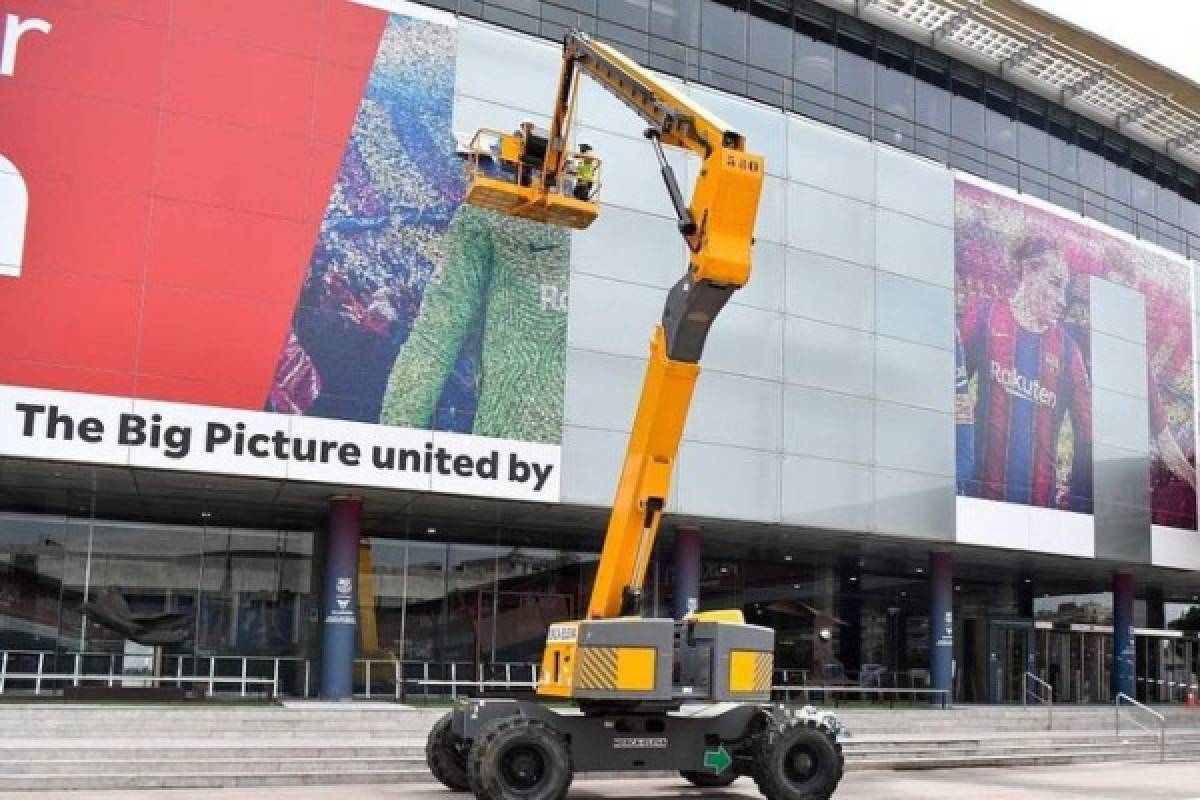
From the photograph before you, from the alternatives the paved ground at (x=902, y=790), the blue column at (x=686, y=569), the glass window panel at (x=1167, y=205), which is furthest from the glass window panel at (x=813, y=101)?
the paved ground at (x=902, y=790)

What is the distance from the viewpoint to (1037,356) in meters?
32.0

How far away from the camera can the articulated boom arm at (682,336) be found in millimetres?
14539

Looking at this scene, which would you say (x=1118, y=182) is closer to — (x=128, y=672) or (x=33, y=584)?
(x=128, y=672)

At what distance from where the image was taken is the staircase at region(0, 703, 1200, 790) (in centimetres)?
1574

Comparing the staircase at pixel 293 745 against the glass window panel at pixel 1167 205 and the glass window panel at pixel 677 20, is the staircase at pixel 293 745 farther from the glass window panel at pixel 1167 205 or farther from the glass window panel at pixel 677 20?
the glass window panel at pixel 1167 205

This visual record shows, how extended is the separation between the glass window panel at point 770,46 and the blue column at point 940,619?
40.8ft

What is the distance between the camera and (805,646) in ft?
114

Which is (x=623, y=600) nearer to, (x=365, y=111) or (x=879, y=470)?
(x=365, y=111)

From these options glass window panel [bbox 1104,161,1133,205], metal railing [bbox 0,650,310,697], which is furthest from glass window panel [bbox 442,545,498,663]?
glass window panel [bbox 1104,161,1133,205]

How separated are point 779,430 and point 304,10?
1259 centimetres

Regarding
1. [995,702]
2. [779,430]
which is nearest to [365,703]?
[779,430]

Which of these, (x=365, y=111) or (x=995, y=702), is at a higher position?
(x=365, y=111)

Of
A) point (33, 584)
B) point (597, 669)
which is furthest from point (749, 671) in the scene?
point (33, 584)

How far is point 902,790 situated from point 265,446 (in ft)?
38.6
